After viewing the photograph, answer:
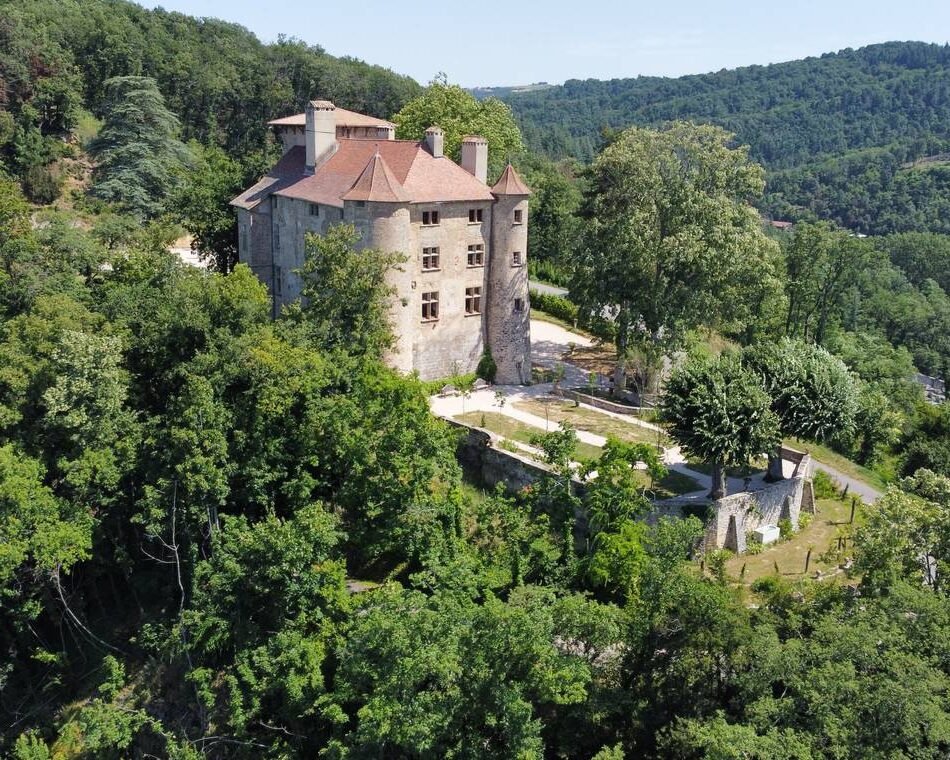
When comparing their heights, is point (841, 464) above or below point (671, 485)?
below

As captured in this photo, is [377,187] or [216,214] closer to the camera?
[377,187]

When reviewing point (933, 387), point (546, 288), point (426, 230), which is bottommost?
point (933, 387)

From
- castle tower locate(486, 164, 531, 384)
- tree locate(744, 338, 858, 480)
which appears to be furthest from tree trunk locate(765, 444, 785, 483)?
castle tower locate(486, 164, 531, 384)

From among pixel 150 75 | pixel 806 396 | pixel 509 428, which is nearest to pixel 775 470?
pixel 806 396

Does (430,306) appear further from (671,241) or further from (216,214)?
(216,214)

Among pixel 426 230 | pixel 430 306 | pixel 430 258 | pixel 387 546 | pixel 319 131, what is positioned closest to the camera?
pixel 387 546

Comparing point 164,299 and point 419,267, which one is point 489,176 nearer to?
point 419,267

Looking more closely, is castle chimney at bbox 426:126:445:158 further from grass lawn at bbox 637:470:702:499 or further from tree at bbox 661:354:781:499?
grass lawn at bbox 637:470:702:499
